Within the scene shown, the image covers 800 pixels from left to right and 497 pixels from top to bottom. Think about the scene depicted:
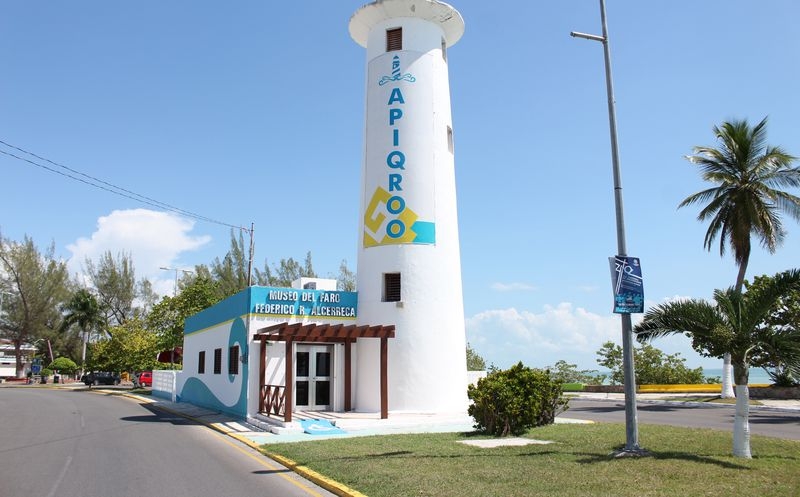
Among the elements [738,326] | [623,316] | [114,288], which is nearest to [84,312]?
[114,288]

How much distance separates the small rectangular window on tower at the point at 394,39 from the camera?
2442 centimetres

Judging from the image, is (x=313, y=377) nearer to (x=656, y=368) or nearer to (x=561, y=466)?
(x=561, y=466)

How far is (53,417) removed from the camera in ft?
77.0

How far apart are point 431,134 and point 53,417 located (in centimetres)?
1741

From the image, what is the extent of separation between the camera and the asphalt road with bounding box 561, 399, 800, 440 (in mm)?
17422

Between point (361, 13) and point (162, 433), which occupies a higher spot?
point (361, 13)

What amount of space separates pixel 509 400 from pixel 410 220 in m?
8.69

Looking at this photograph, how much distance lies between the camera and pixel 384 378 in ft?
67.9

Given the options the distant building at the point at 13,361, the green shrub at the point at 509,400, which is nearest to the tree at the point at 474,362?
the green shrub at the point at 509,400

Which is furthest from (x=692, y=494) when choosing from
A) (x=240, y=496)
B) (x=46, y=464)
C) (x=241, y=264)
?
(x=241, y=264)

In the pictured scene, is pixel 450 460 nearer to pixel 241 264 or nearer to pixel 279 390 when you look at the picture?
pixel 279 390

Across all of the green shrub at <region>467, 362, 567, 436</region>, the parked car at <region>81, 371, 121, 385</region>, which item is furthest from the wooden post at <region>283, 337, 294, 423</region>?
the parked car at <region>81, 371, 121, 385</region>

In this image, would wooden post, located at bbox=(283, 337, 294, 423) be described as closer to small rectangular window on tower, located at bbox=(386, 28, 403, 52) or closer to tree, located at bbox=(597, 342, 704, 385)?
small rectangular window on tower, located at bbox=(386, 28, 403, 52)

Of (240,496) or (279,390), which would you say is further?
(279,390)
